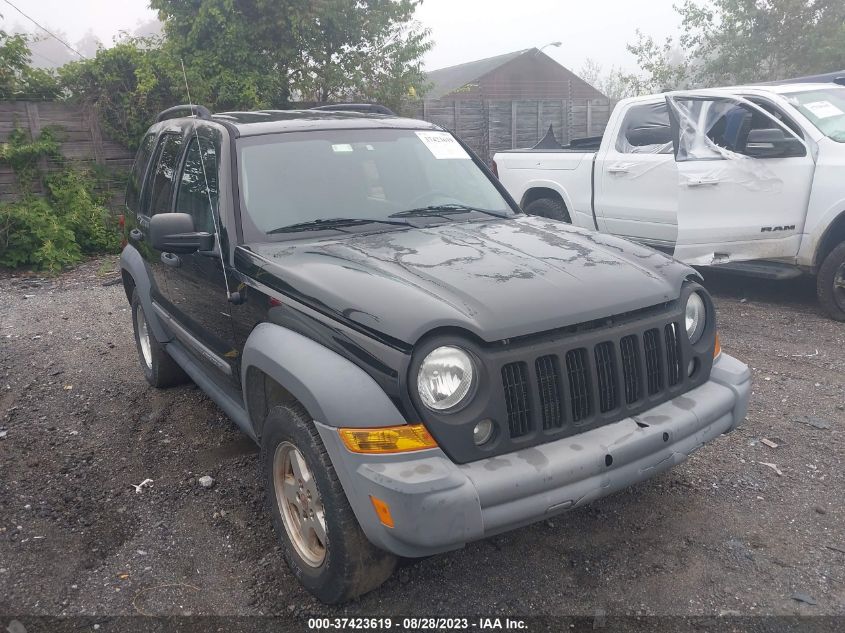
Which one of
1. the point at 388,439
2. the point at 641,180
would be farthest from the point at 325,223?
the point at 641,180

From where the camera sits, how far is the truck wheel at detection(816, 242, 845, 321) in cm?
589

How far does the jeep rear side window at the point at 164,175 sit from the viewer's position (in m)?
4.30

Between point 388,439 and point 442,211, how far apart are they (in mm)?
1752

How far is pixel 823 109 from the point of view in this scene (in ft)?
20.4

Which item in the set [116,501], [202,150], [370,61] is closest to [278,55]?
[370,61]

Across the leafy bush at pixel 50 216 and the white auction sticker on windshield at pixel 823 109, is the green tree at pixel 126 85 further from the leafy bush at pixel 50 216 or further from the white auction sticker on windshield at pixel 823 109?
the white auction sticker on windshield at pixel 823 109

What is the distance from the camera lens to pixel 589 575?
112 inches

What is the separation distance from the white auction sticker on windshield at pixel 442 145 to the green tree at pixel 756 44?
1650cm

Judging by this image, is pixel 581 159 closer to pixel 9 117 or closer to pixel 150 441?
pixel 150 441

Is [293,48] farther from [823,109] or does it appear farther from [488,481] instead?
[488,481]

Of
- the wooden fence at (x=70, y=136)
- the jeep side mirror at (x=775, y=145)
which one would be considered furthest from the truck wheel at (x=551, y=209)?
the wooden fence at (x=70, y=136)

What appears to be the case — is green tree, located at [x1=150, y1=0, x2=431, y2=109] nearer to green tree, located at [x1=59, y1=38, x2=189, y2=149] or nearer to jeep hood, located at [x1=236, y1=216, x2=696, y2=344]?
green tree, located at [x1=59, y1=38, x2=189, y2=149]

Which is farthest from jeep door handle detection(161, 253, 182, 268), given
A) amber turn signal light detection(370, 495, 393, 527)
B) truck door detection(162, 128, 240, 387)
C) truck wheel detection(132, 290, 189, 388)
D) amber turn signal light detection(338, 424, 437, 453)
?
amber turn signal light detection(370, 495, 393, 527)

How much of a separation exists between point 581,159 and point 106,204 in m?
7.24
